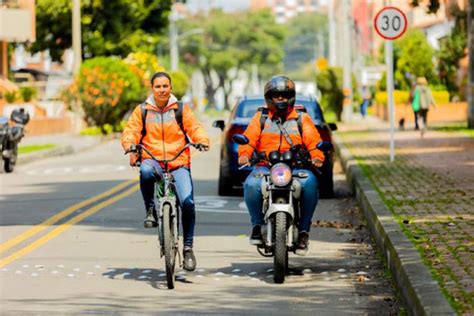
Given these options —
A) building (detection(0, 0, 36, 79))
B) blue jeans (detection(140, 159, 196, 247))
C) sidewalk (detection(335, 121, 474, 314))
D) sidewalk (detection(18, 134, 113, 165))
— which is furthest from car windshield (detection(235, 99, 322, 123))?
building (detection(0, 0, 36, 79))

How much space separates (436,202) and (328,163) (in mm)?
4519

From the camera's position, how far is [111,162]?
3256 cm

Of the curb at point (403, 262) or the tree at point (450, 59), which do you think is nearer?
the curb at point (403, 262)

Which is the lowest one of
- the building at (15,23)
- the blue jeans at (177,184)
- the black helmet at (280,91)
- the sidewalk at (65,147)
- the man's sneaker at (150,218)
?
the sidewalk at (65,147)

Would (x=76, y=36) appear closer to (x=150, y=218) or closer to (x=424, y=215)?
(x=424, y=215)

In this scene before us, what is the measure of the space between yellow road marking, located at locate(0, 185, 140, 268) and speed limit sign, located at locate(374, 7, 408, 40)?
616 centimetres

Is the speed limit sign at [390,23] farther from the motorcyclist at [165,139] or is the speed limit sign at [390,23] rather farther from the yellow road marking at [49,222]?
the motorcyclist at [165,139]

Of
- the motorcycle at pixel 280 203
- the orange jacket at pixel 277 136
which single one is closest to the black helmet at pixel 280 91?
the orange jacket at pixel 277 136

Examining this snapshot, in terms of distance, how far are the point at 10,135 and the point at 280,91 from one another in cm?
1681

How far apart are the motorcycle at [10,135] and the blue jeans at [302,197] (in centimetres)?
1669

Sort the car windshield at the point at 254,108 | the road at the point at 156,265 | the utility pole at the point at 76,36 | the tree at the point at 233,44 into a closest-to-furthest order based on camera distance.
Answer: the road at the point at 156,265
the car windshield at the point at 254,108
the utility pole at the point at 76,36
the tree at the point at 233,44

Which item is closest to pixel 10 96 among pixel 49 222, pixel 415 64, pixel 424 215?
pixel 415 64

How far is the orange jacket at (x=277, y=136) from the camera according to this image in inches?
477

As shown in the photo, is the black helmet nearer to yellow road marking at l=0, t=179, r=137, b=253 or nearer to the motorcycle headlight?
the motorcycle headlight
